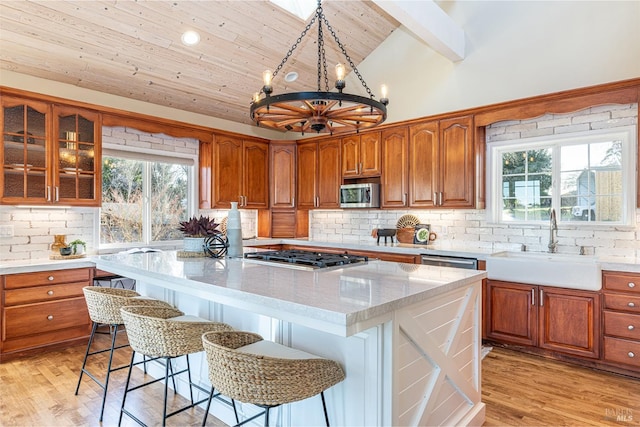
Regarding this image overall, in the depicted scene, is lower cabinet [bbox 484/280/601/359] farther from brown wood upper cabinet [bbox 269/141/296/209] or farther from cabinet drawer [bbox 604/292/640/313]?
brown wood upper cabinet [bbox 269/141/296/209]

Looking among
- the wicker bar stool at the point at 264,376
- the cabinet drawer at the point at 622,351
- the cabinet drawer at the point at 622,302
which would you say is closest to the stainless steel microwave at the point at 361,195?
the cabinet drawer at the point at 622,302

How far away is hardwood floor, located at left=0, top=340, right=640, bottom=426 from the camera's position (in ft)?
7.77

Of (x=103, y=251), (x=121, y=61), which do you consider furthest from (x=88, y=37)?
(x=103, y=251)

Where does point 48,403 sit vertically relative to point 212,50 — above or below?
below

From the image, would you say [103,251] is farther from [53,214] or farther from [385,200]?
[385,200]

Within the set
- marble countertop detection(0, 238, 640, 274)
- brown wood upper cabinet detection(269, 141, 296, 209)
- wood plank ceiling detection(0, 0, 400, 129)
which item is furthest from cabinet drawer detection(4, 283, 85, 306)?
brown wood upper cabinet detection(269, 141, 296, 209)

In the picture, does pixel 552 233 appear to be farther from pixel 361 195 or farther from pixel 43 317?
pixel 43 317

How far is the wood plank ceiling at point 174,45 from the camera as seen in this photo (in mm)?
3352

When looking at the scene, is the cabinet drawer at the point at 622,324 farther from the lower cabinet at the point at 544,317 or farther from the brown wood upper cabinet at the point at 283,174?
the brown wood upper cabinet at the point at 283,174

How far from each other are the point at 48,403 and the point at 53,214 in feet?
7.00

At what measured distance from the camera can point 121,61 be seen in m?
3.90

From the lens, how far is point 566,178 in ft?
12.4

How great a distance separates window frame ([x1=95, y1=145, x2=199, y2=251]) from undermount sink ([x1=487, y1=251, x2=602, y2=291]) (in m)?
3.76

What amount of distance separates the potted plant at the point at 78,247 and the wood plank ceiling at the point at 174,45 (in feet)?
5.23
